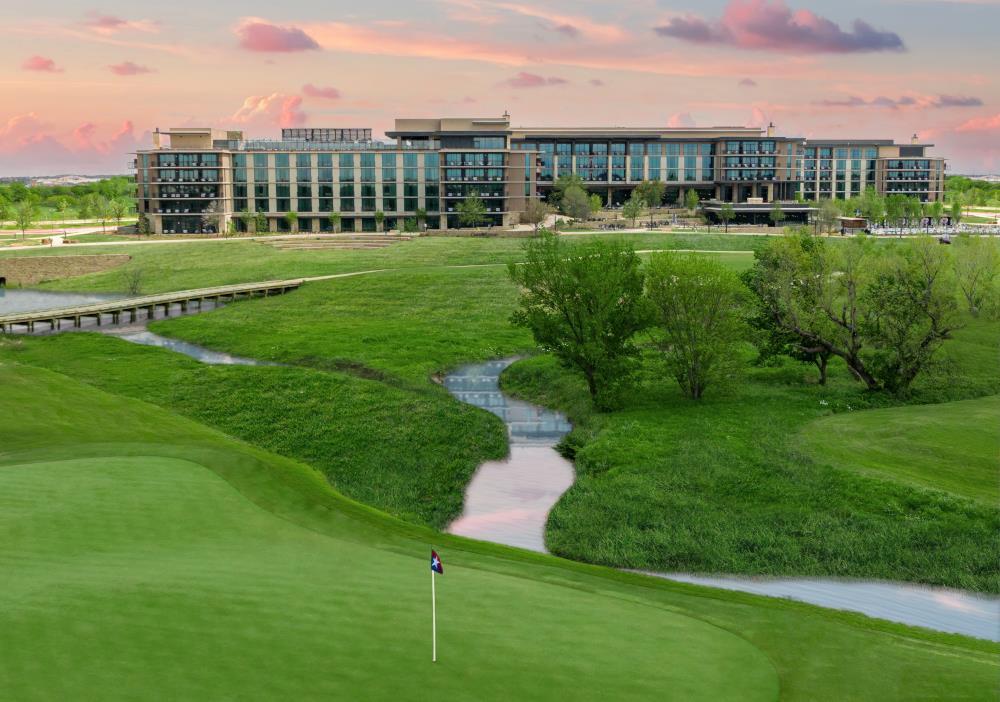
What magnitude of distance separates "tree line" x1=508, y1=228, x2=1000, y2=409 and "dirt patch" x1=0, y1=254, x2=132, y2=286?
77.0 metres

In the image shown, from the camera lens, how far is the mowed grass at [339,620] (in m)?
14.3

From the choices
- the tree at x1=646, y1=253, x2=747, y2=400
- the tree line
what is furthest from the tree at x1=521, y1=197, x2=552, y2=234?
the tree at x1=646, y1=253, x2=747, y2=400

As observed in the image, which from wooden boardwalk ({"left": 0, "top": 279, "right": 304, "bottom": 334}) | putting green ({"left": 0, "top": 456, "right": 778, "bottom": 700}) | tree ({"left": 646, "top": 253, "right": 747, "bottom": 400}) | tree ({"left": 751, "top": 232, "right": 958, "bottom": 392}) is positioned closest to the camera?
putting green ({"left": 0, "top": 456, "right": 778, "bottom": 700})

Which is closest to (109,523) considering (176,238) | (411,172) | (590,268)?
(590,268)

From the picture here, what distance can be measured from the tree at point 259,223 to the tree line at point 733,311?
109554mm

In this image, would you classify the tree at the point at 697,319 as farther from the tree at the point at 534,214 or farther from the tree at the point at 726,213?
the tree at the point at 726,213

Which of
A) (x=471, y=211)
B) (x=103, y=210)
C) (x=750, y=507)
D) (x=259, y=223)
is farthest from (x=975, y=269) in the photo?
(x=103, y=210)

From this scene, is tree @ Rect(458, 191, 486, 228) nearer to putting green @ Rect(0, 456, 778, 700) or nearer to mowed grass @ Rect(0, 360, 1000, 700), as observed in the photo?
mowed grass @ Rect(0, 360, 1000, 700)

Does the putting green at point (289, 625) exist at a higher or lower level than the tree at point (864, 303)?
lower

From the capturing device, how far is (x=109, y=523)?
21688 mm

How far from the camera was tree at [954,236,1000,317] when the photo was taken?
227 feet

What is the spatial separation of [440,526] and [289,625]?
732 inches

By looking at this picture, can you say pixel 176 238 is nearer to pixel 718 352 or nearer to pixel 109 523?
pixel 718 352

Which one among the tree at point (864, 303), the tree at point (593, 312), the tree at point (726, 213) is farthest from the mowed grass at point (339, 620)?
the tree at point (726, 213)
